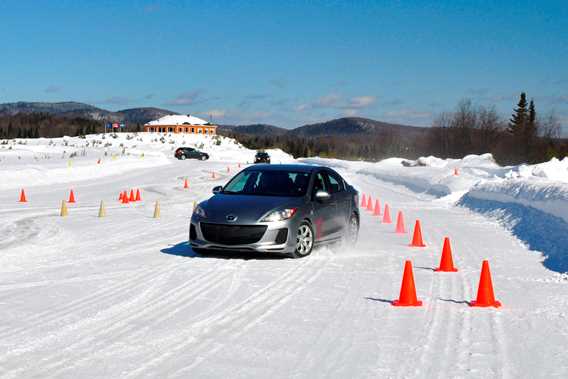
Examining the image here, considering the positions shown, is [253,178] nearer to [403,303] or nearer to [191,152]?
[403,303]

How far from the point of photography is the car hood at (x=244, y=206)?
11688 millimetres

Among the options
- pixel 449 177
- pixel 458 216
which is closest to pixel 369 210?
pixel 458 216

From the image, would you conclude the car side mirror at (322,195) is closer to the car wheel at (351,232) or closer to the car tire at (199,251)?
the car wheel at (351,232)

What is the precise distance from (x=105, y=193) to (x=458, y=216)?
14238 millimetres

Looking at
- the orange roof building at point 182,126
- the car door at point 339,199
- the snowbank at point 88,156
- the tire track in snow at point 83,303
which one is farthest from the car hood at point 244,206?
the orange roof building at point 182,126

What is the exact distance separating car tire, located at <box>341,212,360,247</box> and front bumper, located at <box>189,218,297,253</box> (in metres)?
2.36

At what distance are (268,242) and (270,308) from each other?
348cm

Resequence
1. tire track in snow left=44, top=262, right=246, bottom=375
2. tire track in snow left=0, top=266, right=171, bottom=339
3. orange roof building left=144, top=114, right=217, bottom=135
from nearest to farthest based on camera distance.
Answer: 1. tire track in snow left=44, top=262, right=246, bottom=375
2. tire track in snow left=0, top=266, right=171, bottom=339
3. orange roof building left=144, top=114, right=217, bottom=135

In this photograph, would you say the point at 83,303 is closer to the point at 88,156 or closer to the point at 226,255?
the point at 226,255

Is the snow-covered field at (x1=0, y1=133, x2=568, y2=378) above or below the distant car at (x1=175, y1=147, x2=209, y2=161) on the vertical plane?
below

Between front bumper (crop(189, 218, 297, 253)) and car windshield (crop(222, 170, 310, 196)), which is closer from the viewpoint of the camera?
front bumper (crop(189, 218, 297, 253))

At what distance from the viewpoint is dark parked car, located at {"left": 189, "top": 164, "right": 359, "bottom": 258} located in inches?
458

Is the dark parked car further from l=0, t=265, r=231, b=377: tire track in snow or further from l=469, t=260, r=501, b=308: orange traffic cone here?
l=469, t=260, r=501, b=308: orange traffic cone

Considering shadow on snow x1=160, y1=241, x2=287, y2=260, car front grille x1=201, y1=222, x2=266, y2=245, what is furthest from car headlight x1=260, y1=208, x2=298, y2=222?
shadow on snow x1=160, y1=241, x2=287, y2=260
